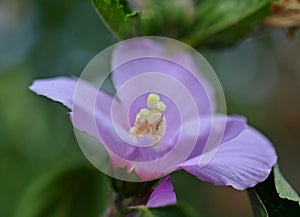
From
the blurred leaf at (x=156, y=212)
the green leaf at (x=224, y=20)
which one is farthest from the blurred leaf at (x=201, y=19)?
the blurred leaf at (x=156, y=212)

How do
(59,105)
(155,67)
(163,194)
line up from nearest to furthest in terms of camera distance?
(163,194) < (155,67) < (59,105)

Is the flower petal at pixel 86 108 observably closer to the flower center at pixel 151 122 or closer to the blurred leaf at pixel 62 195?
the flower center at pixel 151 122

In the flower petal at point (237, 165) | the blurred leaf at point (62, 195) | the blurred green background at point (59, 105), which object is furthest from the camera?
the blurred green background at point (59, 105)

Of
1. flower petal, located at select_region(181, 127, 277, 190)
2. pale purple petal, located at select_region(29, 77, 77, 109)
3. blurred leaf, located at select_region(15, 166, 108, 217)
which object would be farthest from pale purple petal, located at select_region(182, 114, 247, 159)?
blurred leaf, located at select_region(15, 166, 108, 217)

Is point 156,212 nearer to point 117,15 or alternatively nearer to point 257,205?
point 257,205

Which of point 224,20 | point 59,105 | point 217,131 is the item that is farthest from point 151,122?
point 59,105

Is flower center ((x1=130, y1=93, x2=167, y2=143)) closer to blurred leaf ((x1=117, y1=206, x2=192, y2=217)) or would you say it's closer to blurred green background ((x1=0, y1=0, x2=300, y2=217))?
blurred leaf ((x1=117, y1=206, x2=192, y2=217))
